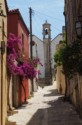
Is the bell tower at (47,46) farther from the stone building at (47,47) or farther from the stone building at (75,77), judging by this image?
the stone building at (75,77)

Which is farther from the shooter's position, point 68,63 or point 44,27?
point 44,27

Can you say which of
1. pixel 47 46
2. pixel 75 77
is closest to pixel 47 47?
pixel 47 46

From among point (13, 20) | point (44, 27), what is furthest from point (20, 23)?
point (44, 27)

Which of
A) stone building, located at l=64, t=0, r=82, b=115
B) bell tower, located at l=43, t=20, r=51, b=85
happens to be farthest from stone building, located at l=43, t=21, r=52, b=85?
stone building, located at l=64, t=0, r=82, b=115

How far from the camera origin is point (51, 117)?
20.7m

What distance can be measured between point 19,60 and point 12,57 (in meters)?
4.92

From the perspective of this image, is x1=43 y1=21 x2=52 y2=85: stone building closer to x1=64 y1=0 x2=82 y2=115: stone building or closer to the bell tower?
the bell tower

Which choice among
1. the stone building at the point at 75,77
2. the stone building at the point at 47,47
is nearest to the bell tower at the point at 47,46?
the stone building at the point at 47,47

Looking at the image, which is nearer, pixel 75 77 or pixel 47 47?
pixel 75 77

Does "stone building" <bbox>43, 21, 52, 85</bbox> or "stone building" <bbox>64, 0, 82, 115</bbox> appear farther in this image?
"stone building" <bbox>43, 21, 52, 85</bbox>

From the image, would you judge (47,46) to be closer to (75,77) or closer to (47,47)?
(47,47)

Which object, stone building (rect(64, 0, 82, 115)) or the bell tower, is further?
the bell tower

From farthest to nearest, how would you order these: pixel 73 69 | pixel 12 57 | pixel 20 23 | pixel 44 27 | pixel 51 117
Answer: pixel 44 27, pixel 20 23, pixel 12 57, pixel 51 117, pixel 73 69

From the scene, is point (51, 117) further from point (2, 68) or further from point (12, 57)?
point (2, 68)
